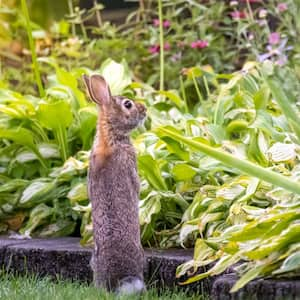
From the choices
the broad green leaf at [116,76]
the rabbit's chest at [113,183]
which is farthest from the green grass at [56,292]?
the broad green leaf at [116,76]

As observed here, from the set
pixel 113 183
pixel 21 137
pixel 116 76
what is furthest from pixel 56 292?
pixel 116 76

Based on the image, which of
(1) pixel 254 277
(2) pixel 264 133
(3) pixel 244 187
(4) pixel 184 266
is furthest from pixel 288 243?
(2) pixel 264 133

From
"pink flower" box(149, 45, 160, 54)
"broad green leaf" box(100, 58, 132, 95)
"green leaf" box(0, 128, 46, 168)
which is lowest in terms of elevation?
"green leaf" box(0, 128, 46, 168)

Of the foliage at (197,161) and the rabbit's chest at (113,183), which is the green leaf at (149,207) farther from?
the rabbit's chest at (113,183)

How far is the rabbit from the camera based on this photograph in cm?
442

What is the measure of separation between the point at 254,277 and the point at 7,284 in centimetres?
148

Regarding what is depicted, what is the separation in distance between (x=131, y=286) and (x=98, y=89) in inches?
36.1

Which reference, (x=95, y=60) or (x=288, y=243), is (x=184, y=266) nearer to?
(x=288, y=243)

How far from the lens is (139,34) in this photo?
9.23m

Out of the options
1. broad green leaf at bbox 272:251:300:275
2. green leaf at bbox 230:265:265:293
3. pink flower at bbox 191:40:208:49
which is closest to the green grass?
green leaf at bbox 230:265:265:293

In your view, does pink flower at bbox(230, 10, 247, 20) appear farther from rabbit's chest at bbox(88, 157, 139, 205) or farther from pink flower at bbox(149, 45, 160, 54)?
rabbit's chest at bbox(88, 157, 139, 205)

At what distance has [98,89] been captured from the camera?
456 cm

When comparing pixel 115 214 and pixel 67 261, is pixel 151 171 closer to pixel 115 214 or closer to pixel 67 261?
pixel 67 261

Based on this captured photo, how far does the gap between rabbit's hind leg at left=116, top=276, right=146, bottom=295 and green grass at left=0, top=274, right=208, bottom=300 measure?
0.15ft
